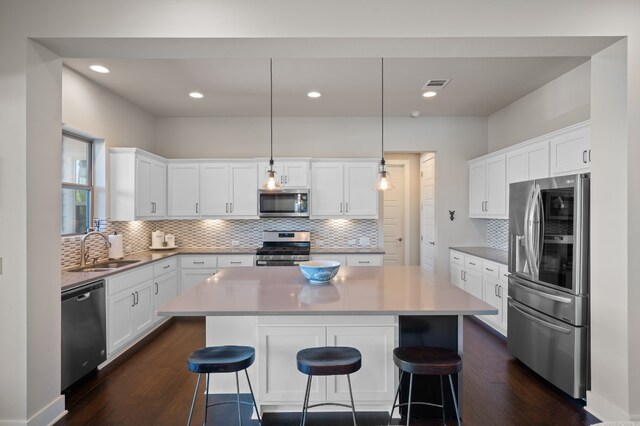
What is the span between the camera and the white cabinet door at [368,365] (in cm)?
242

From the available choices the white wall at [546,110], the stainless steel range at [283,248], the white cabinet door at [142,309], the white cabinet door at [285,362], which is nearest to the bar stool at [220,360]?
the white cabinet door at [285,362]

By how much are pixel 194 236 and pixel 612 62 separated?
5.17 metres

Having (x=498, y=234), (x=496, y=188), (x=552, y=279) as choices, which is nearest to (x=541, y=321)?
(x=552, y=279)

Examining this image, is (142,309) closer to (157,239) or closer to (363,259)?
(157,239)

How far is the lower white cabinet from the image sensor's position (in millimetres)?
3391

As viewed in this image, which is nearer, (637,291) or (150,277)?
(637,291)

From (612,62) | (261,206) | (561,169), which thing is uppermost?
(612,62)

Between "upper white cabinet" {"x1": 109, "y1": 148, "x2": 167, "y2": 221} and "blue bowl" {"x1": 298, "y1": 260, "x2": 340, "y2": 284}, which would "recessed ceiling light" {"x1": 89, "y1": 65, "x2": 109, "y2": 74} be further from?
"blue bowl" {"x1": 298, "y1": 260, "x2": 340, "y2": 284}

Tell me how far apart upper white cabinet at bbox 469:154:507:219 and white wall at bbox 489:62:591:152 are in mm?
433

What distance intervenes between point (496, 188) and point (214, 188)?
3.83 metres

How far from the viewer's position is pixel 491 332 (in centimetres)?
435

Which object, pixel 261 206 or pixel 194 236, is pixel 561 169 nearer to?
pixel 261 206

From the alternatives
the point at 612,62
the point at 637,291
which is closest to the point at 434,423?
the point at 637,291

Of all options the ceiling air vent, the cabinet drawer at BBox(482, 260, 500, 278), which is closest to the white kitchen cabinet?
the ceiling air vent
